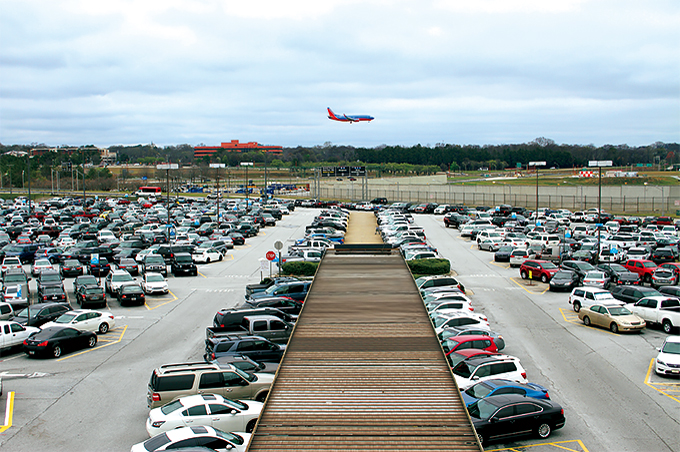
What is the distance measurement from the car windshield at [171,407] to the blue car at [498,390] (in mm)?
7248

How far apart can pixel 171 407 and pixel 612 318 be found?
764 inches

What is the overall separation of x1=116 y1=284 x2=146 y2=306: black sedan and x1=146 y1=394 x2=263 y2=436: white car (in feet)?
57.0

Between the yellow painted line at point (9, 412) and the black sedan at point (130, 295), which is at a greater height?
the black sedan at point (130, 295)

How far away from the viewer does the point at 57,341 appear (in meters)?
22.8

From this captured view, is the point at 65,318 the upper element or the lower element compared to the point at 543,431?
upper

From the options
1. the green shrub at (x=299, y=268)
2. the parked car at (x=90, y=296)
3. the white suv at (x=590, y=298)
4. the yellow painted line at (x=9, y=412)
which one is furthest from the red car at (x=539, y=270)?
the yellow painted line at (x=9, y=412)

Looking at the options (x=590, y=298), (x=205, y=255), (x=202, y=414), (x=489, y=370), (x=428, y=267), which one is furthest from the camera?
(x=205, y=255)

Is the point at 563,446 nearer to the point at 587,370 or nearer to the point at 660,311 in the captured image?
the point at 587,370

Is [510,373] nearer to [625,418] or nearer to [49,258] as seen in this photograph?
[625,418]

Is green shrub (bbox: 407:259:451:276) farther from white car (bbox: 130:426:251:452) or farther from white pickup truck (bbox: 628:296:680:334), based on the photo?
white car (bbox: 130:426:251:452)

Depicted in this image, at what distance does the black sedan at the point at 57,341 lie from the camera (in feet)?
74.0

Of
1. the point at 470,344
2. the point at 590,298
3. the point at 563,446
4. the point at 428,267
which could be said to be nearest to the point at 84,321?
the point at 470,344

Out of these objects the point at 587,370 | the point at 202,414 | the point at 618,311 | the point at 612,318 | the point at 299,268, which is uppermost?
the point at 299,268

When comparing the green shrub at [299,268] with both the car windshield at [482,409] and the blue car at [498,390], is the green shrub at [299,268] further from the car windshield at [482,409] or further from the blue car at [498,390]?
the car windshield at [482,409]
